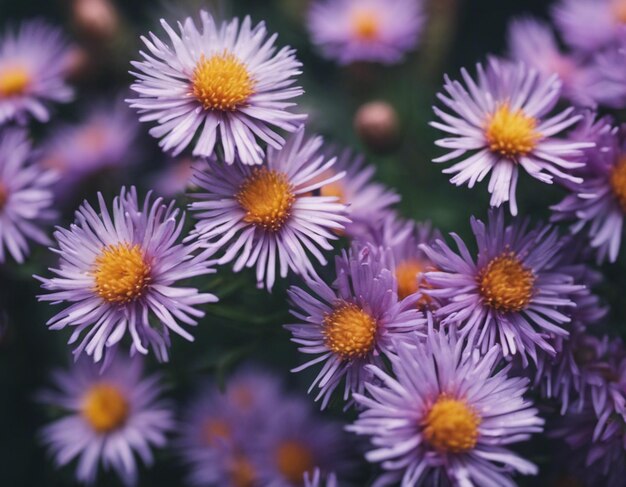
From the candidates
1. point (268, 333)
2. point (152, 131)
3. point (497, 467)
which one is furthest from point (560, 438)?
point (152, 131)

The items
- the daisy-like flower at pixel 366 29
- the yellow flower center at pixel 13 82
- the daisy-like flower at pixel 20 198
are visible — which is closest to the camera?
the daisy-like flower at pixel 20 198

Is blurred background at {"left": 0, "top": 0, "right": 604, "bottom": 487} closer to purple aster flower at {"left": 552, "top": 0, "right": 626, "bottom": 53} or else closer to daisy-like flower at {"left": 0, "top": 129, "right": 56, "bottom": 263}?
daisy-like flower at {"left": 0, "top": 129, "right": 56, "bottom": 263}

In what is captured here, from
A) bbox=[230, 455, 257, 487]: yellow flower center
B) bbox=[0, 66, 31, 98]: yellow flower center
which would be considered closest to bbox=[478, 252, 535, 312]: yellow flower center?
bbox=[230, 455, 257, 487]: yellow flower center

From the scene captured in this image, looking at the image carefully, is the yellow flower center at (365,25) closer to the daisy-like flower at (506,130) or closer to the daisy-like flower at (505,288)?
the daisy-like flower at (506,130)

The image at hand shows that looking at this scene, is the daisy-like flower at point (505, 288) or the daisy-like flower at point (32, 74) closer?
the daisy-like flower at point (505, 288)

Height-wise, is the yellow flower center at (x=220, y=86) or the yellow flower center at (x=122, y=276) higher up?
the yellow flower center at (x=220, y=86)

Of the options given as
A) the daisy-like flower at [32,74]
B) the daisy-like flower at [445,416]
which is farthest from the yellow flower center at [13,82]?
the daisy-like flower at [445,416]
